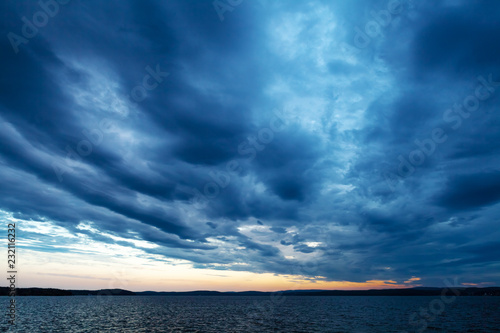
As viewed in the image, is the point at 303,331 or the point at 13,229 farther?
the point at 303,331

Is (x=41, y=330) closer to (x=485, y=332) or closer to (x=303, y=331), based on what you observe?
(x=303, y=331)

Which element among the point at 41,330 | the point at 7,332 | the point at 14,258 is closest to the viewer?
the point at 14,258

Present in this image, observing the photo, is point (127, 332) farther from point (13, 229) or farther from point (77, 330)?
point (13, 229)

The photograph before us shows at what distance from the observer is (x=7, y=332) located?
5444 cm

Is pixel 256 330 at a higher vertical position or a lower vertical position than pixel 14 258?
lower

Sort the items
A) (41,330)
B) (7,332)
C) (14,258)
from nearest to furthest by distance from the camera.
Answer: 1. (14,258)
2. (7,332)
3. (41,330)

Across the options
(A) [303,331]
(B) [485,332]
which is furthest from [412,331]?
(A) [303,331]

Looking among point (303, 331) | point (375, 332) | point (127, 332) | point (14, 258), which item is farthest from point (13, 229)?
point (375, 332)

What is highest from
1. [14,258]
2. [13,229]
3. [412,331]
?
[13,229]

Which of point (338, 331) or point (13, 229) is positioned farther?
point (338, 331)

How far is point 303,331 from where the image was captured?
5753 centimetres

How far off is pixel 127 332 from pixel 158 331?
6.00 metres

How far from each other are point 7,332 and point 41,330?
5598 mm

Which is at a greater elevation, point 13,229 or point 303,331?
point 13,229
